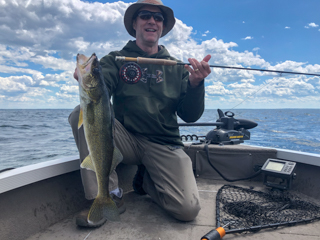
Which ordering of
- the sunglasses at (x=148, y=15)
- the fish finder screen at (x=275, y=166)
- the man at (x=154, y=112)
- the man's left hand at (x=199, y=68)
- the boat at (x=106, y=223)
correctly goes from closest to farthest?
1. the boat at (x=106, y=223)
2. the man's left hand at (x=199, y=68)
3. the man at (x=154, y=112)
4. the sunglasses at (x=148, y=15)
5. the fish finder screen at (x=275, y=166)

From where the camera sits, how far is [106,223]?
2381 millimetres

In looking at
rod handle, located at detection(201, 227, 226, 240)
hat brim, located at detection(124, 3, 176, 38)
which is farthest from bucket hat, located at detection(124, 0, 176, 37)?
rod handle, located at detection(201, 227, 226, 240)

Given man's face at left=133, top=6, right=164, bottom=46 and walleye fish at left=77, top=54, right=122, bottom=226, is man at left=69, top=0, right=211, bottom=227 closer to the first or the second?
man's face at left=133, top=6, right=164, bottom=46

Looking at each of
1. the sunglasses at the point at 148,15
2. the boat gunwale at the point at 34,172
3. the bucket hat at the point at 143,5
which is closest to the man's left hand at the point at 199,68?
the sunglasses at the point at 148,15

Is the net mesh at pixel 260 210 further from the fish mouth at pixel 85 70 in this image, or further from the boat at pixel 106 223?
the fish mouth at pixel 85 70

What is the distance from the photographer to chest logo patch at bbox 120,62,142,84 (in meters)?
2.82

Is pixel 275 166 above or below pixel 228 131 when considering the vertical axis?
below

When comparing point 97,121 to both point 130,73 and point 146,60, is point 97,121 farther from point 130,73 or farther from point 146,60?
point 130,73

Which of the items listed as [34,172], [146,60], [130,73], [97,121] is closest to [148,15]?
[130,73]

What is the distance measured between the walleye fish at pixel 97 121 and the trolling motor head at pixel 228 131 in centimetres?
255

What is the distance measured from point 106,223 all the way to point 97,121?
1.14 metres

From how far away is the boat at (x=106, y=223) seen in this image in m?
2.08

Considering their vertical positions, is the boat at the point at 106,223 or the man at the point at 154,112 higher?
the man at the point at 154,112

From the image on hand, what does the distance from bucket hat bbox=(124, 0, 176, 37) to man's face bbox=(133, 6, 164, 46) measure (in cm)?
7
